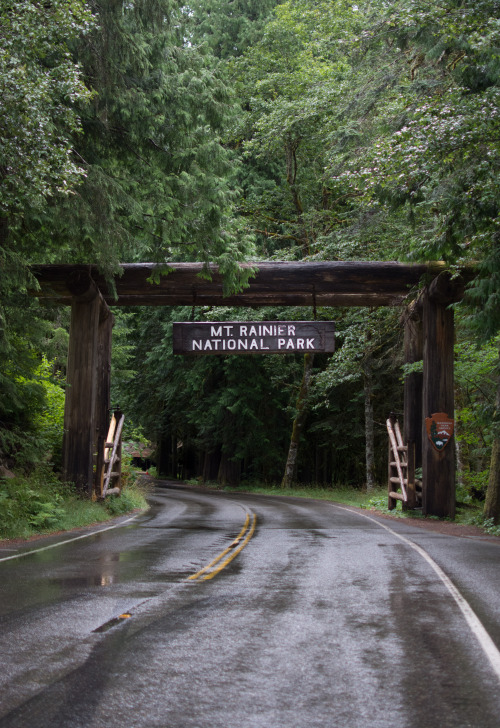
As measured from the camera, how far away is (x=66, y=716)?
3.94 meters

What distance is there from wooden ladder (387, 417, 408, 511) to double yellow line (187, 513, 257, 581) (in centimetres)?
637

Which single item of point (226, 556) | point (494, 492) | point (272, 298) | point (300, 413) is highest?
point (272, 298)

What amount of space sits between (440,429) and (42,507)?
10077mm

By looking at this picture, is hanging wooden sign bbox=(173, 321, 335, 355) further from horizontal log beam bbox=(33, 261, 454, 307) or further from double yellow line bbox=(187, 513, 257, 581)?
double yellow line bbox=(187, 513, 257, 581)

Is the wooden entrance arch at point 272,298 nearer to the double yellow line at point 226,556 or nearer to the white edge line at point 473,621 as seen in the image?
the double yellow line at point 226,556

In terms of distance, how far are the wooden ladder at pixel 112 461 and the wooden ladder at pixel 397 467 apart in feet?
27.6

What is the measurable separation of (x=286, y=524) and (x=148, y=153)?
30.5 ft

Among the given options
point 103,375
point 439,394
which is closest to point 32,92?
point 103,375

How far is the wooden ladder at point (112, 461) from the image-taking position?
66.6ft

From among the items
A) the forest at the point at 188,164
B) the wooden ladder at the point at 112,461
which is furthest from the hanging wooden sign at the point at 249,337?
the wooden ladder at the point at 112,461

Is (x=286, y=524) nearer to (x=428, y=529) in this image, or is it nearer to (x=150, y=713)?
(x=428, y=529)

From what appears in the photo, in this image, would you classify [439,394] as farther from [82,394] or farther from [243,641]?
[243,641]

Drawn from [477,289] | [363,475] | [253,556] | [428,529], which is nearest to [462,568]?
[253,556]

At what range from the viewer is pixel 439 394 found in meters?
19.0
